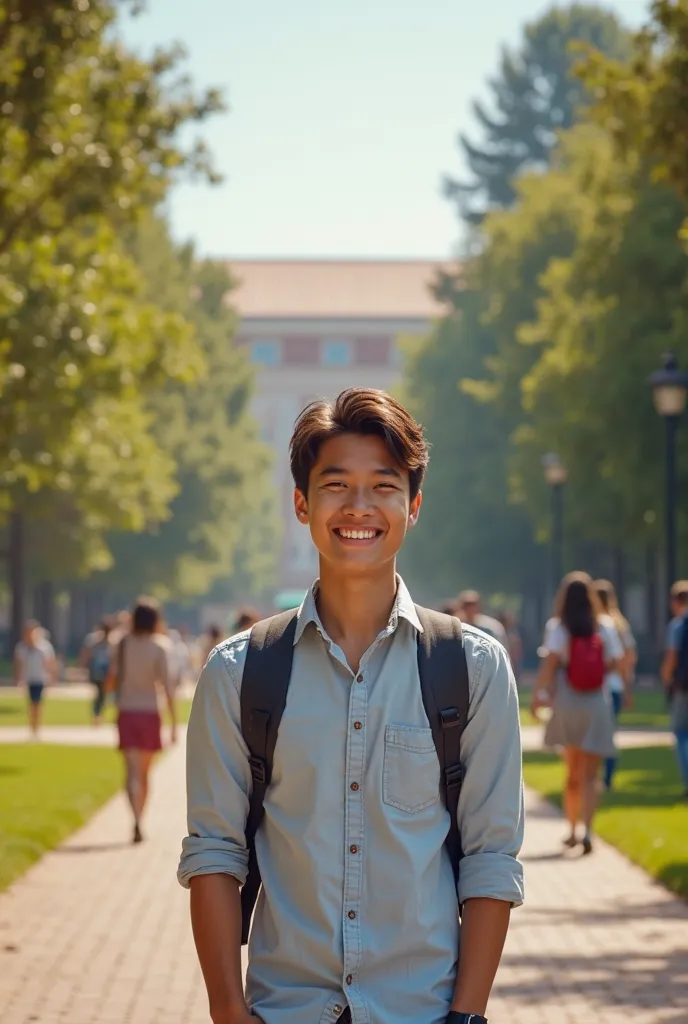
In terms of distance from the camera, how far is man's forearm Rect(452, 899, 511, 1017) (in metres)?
3.40

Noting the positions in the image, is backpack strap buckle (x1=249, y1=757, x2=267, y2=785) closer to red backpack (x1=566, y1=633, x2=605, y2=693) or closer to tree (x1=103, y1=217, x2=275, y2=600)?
red backpack (x1=566, y1=633, x2=605, y2=693)

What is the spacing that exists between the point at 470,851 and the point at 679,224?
31.6 metres

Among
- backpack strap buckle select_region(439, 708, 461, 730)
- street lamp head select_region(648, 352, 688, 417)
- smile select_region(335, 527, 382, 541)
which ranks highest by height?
street lamp head select_region(648, 352, 688, 417)

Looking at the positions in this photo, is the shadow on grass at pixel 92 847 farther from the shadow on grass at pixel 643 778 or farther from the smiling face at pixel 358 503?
the smiling face at pixel 358 503

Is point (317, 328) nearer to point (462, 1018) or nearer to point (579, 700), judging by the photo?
point (579, 700)

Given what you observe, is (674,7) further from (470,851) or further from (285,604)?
(285,604)

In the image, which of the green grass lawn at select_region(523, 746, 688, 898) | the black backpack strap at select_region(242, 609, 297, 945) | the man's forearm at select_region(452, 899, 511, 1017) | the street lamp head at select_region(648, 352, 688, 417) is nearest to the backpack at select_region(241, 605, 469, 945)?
the black backpack strap at select_region(242, 609, 297, 945)

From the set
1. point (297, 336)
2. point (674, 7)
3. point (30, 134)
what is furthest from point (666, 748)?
point (297, 336)

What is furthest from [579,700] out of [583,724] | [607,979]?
[607,979]

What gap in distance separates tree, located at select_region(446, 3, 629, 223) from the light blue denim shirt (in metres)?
79.0

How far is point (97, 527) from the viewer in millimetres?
47531

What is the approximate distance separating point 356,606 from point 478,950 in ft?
2.01

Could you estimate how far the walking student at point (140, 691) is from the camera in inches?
590

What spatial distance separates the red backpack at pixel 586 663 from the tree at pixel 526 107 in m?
68.4
